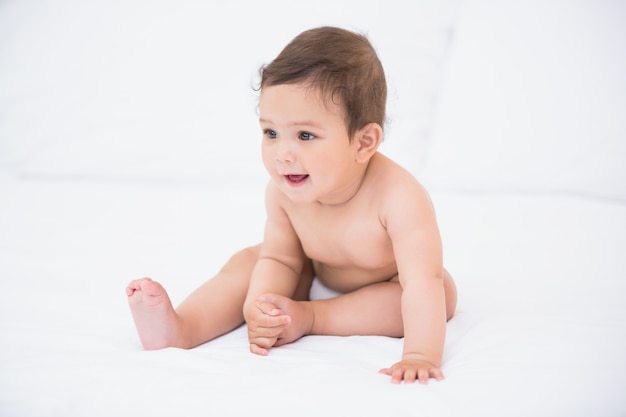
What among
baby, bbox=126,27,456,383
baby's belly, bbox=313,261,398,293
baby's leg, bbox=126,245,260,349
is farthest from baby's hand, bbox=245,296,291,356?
baby's belly, bbox=313,261,398,293

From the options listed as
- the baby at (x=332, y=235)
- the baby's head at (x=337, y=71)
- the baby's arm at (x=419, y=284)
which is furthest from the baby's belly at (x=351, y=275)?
the baby's head at (x=337, y=71)

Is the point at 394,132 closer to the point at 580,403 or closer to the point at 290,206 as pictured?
the point at 290,206

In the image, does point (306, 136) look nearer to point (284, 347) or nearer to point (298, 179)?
point (298, 179)

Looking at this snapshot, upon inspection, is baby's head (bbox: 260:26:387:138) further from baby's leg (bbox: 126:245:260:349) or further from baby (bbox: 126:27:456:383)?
baby's leg (bbox: 126:245:260:349)

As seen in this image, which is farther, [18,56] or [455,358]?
[18,56]

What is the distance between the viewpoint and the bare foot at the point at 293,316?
1.12 meters

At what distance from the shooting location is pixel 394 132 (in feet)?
6.91

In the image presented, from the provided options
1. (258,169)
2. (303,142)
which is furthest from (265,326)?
(258,169)

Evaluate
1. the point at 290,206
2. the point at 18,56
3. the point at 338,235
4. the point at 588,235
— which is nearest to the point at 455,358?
the point at 338,235

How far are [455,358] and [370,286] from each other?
0.24 meters

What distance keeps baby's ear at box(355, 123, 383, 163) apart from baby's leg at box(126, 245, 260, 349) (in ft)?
1.05

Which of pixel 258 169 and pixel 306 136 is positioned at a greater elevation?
pixel 306 136

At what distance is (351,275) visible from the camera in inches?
50.7

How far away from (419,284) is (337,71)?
13.4 inches
